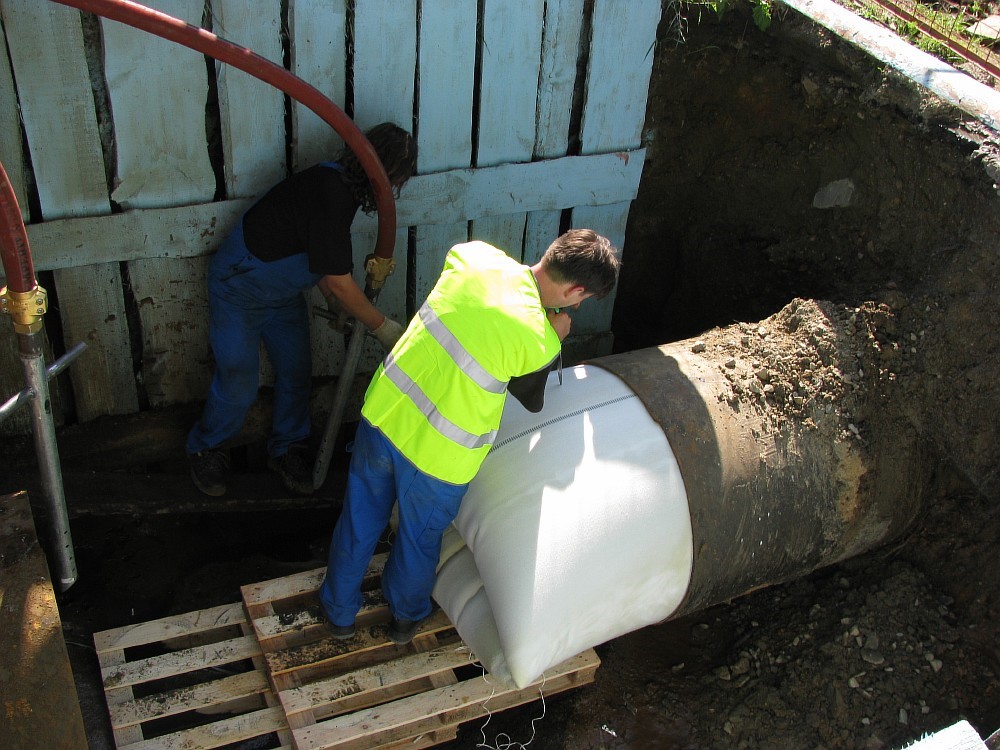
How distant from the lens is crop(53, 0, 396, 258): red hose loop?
271 centimetres

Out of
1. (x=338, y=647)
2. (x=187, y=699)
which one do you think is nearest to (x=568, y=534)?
(x=338, y=647)

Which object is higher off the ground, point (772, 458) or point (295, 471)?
point (772, 458)

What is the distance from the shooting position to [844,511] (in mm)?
3389

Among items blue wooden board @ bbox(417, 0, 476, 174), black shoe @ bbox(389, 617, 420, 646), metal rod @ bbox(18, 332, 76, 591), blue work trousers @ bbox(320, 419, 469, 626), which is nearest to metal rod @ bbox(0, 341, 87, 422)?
metal rod @ bbox(18, 332, 76, 591)

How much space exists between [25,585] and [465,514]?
1.38m

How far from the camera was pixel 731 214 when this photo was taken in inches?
179

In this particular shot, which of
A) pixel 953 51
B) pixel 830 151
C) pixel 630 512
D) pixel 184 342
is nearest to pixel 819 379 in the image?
pixel 630 512

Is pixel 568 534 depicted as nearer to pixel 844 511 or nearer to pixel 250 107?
pixel 844 511

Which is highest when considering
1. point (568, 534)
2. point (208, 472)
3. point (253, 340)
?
point (253, 340)

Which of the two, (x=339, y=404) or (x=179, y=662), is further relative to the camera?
(x=339, y=404)

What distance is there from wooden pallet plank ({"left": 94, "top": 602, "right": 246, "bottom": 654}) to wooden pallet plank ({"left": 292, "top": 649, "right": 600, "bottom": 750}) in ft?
1.89

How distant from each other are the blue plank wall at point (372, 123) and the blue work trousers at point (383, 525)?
1130 millimetres

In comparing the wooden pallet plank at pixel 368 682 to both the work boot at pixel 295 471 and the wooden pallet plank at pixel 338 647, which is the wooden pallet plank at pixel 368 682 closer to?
the wooden pallet plank at pixel 338 647

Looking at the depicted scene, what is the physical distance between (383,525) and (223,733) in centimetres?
87
